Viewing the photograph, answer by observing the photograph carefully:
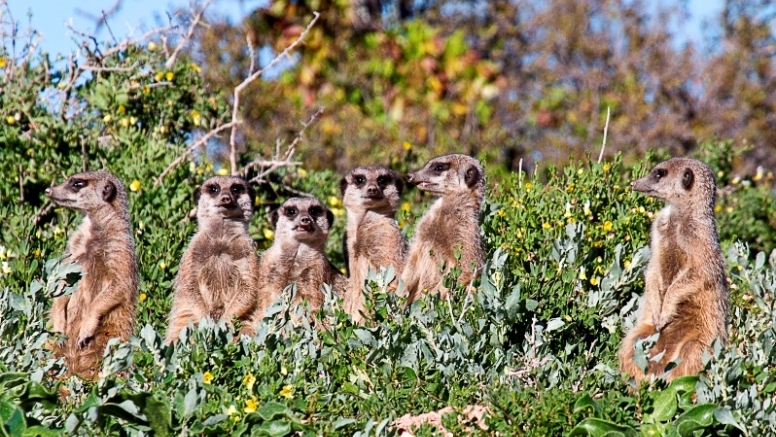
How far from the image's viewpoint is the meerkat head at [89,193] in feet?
23.2

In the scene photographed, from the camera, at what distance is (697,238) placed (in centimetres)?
591

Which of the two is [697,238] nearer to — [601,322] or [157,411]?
[601,322]

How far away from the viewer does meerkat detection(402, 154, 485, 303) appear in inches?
267

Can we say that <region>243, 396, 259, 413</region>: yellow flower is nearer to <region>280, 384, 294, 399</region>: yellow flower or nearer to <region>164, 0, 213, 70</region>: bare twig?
<region>280, 384, 294, 399</region>: yellow flower

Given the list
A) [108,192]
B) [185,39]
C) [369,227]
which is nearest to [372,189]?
[369,227]

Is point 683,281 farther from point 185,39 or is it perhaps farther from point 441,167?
point 185,39

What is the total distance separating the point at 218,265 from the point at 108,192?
77 centimetres

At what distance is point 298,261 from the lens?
7.18 m

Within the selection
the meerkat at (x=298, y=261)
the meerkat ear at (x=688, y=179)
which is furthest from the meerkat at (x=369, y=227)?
the meerkat ear at (x=688, y=179)

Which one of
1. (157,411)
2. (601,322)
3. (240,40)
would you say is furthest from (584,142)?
(157,411)

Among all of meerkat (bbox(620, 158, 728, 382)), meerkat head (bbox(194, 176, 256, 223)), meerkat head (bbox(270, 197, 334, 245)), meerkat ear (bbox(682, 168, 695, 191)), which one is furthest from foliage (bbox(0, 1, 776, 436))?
meerkat head (bbox(270, 197, 334, 245))

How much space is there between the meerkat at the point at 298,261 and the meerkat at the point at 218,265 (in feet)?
0.26

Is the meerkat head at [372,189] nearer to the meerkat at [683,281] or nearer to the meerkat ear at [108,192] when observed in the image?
the meerkat ear at [108,192]

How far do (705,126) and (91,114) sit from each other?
26.4 ft
